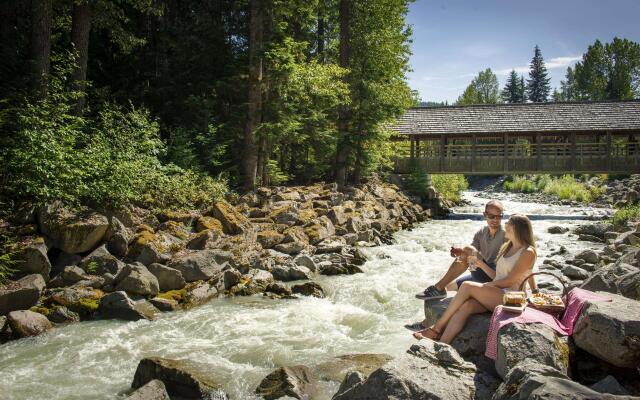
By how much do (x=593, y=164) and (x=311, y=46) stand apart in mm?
16951

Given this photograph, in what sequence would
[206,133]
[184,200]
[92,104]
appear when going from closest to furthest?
[184,200] → [92,104] → [206,133]

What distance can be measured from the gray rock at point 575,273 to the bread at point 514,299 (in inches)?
271

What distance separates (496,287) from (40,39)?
39.0ft

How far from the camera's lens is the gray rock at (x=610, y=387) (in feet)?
12.0

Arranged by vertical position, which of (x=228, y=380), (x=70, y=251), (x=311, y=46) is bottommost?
(x=228, y=380)

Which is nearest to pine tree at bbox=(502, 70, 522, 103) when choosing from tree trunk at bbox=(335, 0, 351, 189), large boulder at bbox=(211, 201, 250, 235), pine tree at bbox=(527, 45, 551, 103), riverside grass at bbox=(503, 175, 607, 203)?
pine tree at bbox=(527, 45, 551, 103)

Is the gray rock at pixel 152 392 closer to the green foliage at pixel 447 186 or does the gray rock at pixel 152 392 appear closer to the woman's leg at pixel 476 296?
the woman's leg at pixel 476 296

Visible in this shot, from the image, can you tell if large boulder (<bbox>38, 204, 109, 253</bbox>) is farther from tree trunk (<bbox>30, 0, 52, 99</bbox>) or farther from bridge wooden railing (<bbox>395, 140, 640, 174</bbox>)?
bridge wooden railing (<bbox>395, 140, 640, 174</bbox>)

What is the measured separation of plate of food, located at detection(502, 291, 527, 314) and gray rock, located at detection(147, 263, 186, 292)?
603 cm

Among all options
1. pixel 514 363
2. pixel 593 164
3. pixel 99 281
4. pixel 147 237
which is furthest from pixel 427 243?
pixel 593 164

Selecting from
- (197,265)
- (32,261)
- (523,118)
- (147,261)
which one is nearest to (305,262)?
(197,265)

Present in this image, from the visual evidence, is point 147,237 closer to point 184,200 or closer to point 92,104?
point 184,200

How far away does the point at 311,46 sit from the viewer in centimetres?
2280

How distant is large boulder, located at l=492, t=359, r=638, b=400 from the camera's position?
2949mm
